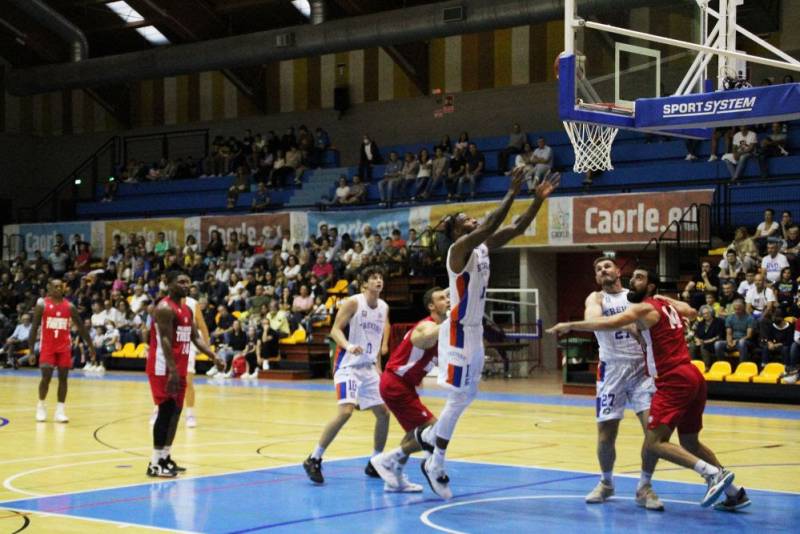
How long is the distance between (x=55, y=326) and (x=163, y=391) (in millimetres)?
5729

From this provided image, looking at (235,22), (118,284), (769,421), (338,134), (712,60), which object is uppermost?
(235,22)

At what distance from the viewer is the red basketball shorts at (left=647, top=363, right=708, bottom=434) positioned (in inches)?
335

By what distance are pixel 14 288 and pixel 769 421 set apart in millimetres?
22933

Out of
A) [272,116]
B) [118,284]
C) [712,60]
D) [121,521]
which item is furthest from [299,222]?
[121,521]

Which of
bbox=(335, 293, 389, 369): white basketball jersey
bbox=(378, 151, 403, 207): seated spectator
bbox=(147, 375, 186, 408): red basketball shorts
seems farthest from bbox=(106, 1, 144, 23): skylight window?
bbox=(335, 293, 389, 369): white basketball jersey

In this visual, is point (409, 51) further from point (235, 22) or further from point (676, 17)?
point (676, 17)

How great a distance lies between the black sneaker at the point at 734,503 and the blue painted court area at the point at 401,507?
6 cm

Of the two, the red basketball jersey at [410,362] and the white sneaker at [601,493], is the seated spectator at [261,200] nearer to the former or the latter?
the red basketball jersey at [410,362]

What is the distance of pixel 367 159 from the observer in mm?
29938

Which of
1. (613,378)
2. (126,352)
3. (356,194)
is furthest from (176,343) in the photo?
(356,194)

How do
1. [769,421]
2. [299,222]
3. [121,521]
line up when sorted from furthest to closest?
[299,222], [769,421], [121,521]

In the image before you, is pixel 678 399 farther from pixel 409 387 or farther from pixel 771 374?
pixel 771 374

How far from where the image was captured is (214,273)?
93.4 ft

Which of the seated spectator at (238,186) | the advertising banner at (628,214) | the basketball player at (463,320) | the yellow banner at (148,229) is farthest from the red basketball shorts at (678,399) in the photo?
the seated spectator at (238,186)
